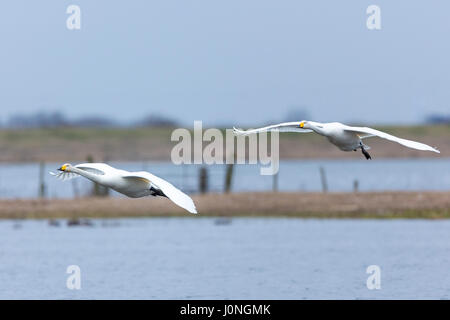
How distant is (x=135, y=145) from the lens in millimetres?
96625

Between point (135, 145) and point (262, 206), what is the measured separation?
54.9 meters

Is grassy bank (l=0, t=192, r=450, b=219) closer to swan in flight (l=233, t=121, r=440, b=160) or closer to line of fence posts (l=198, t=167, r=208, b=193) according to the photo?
line of fence posts (l=198, t=167, r=208, b=193)

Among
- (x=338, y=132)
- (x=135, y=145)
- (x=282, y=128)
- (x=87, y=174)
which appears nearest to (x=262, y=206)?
(x=282, y=128)

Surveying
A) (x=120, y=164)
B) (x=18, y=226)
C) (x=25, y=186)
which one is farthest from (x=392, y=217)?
(x=120, y=164)

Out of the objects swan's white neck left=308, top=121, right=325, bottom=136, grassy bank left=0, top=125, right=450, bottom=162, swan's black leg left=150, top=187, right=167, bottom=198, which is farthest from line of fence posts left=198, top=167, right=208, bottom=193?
grassy bank left=0, top=125, right=450, bottom=162

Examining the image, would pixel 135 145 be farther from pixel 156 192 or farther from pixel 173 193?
pixel 173 193

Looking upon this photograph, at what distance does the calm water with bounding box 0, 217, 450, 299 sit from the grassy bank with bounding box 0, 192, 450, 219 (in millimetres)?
608

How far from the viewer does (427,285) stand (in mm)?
27250

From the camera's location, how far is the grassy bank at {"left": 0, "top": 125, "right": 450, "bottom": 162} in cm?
8881

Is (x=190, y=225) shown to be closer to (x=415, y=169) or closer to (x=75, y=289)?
(x=75, y=289)

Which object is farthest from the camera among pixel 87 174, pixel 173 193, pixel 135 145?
pixel 135 145

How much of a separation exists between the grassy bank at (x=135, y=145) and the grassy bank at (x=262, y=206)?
40.1m

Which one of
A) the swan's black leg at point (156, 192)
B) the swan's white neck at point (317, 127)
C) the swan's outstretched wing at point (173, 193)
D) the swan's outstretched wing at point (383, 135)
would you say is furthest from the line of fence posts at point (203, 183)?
the swan's outstretched wing at point (173, 193)
